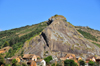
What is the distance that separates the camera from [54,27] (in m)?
109

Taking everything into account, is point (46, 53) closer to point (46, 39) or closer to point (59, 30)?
point (46, 39)

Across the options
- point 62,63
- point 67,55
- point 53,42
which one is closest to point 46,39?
point 53,42

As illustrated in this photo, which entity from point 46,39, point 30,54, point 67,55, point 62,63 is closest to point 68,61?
point 62,63

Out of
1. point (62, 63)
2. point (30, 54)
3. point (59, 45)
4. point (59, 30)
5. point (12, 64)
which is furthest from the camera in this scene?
point (59, 30)

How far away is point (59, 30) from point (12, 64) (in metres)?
53.5

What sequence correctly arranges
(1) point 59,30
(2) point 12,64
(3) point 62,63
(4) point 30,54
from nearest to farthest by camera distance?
(2) point 12,64
(3) point 62,63
(4) point 30,54
(1) point 59,30

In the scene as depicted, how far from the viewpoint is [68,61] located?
2842 inches

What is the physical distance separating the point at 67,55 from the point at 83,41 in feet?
63.5

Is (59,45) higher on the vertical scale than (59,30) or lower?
lower

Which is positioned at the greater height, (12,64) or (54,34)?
(54,34)

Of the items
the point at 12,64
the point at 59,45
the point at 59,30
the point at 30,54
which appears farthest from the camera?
the point at 59,30

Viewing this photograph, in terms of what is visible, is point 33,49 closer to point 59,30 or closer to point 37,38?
point 37,38

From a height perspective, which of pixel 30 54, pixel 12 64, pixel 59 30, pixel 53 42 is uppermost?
pixel 59 30

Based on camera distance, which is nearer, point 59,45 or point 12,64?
point 12,64
